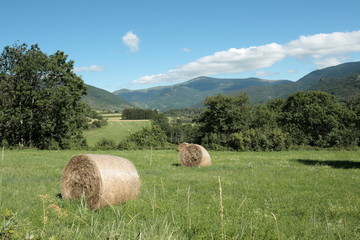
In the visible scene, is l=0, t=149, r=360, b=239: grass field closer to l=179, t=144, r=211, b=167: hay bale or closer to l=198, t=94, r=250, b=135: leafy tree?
l=179, t=144, r=211, b=167: hay bale

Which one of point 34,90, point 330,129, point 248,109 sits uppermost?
point 34,90

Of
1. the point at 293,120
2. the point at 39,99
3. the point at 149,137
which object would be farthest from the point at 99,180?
the point at 149,137

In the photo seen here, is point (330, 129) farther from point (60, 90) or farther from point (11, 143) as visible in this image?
point (11, 143)

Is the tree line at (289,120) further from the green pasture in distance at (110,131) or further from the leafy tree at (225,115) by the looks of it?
the green pasture in distance at (110,131)

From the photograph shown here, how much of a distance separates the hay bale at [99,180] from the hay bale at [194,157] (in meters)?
11.0

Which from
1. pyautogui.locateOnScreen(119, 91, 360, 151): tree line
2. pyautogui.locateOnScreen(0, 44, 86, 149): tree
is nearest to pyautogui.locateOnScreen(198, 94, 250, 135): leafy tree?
pyautogui.locateOnScreen(119, 91, 360, 151): tree line

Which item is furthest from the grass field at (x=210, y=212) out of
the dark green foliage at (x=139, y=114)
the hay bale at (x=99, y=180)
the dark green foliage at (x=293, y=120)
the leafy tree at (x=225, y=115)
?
the dark green foliage at (x=139, y=114)

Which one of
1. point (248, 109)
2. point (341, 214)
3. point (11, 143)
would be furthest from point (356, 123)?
point (11, 143)

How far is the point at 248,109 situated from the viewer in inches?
1939

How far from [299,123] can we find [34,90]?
40.7 metres

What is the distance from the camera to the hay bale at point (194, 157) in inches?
792

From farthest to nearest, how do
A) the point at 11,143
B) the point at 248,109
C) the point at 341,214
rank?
1. the point at 248,109
2. the point at 11,143
3. the point at 341,214

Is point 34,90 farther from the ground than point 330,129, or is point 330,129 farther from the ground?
point 34,90

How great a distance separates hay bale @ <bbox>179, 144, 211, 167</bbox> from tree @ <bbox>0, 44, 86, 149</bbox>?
19.7 m
